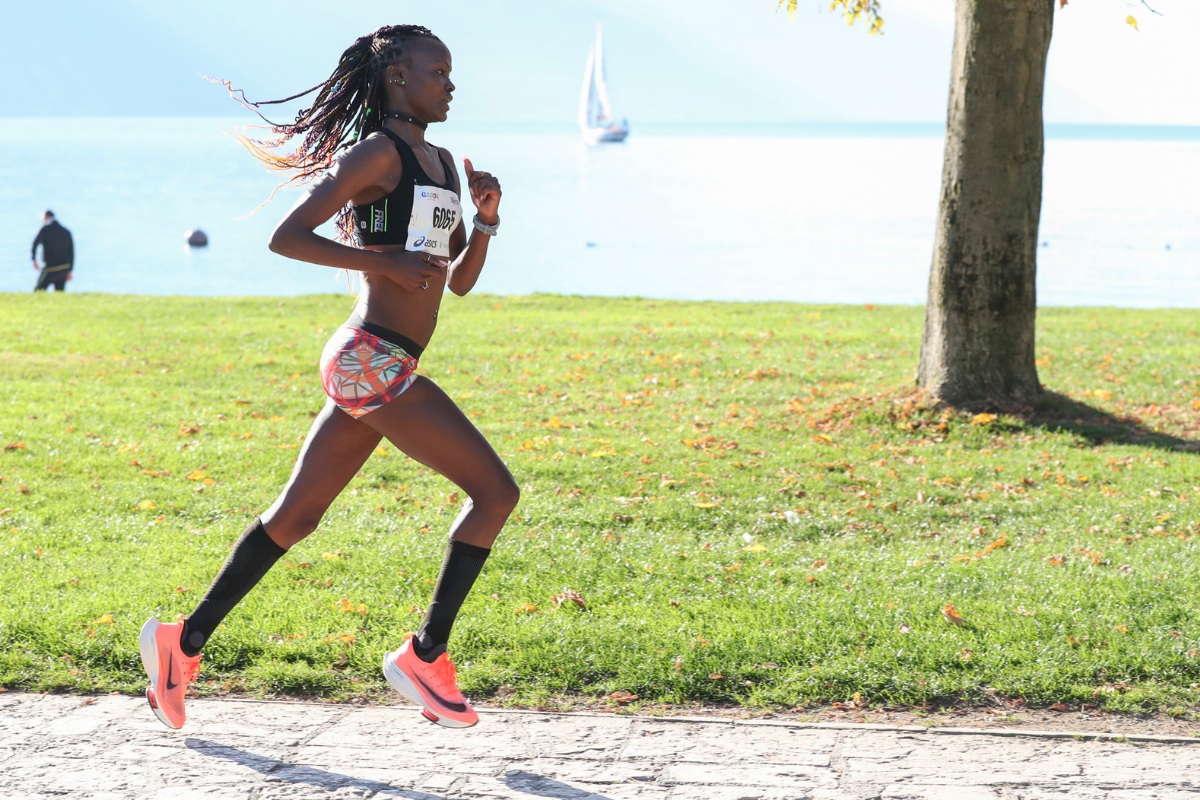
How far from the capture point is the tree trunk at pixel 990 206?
9.64 meters

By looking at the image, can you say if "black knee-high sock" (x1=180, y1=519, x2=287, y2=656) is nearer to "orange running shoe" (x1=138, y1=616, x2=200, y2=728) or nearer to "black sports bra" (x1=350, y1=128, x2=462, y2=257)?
"orange running shoe" (x1=138, y1=616, x2=200, y2=728)

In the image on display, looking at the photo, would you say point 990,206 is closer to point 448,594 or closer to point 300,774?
point 448,594

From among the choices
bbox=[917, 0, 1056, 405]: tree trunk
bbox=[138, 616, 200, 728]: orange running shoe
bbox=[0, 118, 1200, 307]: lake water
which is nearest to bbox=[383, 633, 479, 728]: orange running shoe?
bbox=[138, 616, 200, 728]: orange running shoe

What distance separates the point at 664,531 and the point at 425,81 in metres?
3.41

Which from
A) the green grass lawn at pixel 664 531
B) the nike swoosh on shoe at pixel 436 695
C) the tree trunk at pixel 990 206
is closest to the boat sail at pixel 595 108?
the green grass lawn at pixel 664 531

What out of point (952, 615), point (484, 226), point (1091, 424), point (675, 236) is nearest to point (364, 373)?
point (484, 226)

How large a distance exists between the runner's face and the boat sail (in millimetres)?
102727

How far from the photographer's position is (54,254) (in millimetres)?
22500

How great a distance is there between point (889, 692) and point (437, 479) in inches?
168

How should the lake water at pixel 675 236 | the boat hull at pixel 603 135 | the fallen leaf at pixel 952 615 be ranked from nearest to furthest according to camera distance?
1. the fallen leaf at pixel 952 615
2. the lake water at pixel 675 236
3. the boat hull at pixel 603 135

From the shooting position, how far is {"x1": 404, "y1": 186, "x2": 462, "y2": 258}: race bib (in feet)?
13.9

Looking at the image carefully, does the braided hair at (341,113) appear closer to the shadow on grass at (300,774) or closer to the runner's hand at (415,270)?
the runner's hand at (415,270)

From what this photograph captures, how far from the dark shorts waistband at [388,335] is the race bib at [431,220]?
0.92ft

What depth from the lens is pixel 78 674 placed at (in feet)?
15.8
